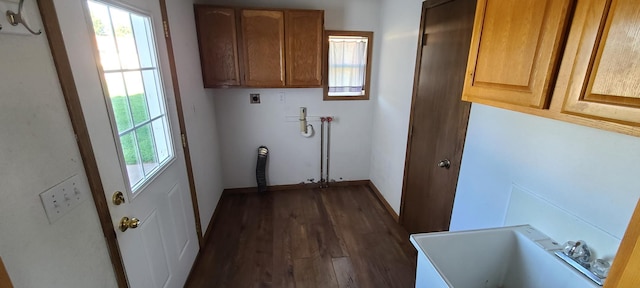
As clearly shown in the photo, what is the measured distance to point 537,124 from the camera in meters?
1.19

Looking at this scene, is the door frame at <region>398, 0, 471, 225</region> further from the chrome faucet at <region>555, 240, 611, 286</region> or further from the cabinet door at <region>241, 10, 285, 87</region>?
the cabinet door at <region>241, 10, 285, 87</region>

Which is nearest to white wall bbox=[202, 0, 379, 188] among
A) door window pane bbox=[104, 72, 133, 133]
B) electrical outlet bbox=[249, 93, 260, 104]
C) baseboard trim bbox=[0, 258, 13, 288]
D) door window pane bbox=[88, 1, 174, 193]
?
electrical outlet bbox=[249, 93, 260, 104]

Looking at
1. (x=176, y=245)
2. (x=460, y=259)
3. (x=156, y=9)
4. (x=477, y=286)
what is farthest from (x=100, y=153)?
(x=477, y=286)

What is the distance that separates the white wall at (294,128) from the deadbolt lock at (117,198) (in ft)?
6.48

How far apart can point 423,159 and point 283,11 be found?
6.51 feet

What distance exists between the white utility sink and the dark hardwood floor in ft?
3.14

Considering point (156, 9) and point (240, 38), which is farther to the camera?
point (240, 38)

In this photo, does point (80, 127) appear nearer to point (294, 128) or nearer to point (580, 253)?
point (580, 253)

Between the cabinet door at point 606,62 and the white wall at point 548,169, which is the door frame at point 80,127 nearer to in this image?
the cabinet door at point 606,62

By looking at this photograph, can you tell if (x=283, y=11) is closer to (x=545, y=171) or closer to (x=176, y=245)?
(x=176, y=245)

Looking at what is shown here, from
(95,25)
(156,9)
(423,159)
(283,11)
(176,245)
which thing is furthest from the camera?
(283,11)

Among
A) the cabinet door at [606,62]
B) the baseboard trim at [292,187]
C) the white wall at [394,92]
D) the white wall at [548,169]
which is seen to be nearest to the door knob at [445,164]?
the white wall at [548,169]

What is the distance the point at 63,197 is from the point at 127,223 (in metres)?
0.37

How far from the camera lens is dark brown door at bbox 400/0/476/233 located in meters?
1.71
